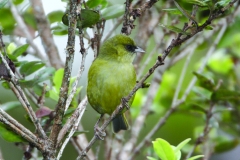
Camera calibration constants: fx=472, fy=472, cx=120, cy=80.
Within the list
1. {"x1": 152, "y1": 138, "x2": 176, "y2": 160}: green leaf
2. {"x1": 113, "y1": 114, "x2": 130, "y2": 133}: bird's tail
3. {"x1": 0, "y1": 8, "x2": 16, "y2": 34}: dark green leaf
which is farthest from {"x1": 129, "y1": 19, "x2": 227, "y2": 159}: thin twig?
{"x1": 0, "y1": 8, "x2": 16, "y2": 34}: dark green leaf

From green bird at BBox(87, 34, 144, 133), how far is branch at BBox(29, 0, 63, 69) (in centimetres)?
35

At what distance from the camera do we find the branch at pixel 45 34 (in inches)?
144

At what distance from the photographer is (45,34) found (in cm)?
370

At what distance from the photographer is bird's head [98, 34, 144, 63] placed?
3.65 metres

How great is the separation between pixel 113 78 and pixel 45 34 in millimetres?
696

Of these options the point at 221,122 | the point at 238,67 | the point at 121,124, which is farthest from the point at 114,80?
the point at 238,67

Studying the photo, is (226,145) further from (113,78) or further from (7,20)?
(7,20)

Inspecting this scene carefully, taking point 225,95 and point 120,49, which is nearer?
point 225,95

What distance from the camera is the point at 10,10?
12.2 feet

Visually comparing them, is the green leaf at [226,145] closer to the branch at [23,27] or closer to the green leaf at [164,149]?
the branch at [23,27]

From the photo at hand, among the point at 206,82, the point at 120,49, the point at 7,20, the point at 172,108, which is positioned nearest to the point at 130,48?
the point at 120,49

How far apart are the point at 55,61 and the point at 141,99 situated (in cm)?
105

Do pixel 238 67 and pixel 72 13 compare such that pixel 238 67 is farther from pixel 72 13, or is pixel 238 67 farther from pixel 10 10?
pixel 72 13

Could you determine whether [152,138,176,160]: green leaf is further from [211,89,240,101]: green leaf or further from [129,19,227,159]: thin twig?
[211,89,240,101]: green leaf
